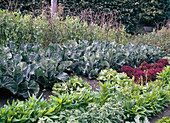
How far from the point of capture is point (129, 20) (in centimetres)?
1014

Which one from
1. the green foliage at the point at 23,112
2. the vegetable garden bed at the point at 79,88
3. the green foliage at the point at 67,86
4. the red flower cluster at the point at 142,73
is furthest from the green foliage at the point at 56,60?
the green foliage at the point at 23,112

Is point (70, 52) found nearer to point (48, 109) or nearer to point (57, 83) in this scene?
point (57, 83)

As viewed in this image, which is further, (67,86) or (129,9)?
(129,9)

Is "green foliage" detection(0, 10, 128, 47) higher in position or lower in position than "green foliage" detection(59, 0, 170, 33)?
lower

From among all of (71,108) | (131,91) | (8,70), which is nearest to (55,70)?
(8,70)

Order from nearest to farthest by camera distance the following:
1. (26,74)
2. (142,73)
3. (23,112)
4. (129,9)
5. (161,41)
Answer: (23,112), (26,74), (142,73), (161,41), (129,9)

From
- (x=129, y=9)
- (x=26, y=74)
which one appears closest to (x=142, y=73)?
(x=26, y=74)

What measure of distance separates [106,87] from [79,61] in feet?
4.59

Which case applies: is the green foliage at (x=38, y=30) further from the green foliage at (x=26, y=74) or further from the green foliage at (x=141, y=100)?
the green foliage at (x=141, y=100)

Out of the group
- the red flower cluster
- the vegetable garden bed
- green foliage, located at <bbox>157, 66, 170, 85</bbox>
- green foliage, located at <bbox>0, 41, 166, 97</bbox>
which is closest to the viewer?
the vegetable garden bed

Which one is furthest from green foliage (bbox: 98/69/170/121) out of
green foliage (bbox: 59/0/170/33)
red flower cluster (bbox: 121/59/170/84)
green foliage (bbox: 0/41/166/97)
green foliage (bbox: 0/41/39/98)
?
green foliage (bbox: 59/0/170/33)

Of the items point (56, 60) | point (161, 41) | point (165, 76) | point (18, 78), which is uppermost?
point (161, 41)

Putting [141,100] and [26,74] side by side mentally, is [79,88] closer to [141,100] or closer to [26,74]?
[26,74]

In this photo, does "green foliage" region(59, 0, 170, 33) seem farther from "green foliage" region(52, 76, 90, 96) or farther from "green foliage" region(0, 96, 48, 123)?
"green foliage" region(0, 96, 48, 123)
